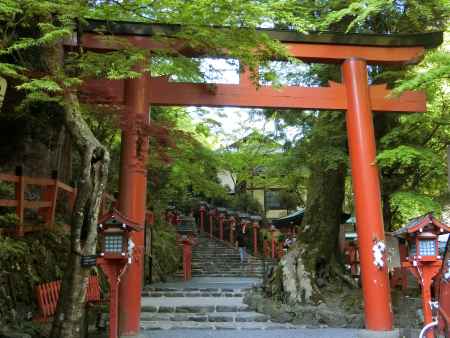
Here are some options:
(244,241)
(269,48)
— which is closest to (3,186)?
(269,48)

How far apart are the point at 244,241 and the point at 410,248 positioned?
677 inches

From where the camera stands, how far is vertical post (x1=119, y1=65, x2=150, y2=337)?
803 cm

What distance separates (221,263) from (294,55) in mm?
12856

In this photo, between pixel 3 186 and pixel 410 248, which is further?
pixel 3 186

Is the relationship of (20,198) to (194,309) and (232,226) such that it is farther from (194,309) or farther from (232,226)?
(232,226)

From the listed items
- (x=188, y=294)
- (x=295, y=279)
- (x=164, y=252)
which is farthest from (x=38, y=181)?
(x=164, y=252)

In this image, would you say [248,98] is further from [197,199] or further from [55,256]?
[197,199]

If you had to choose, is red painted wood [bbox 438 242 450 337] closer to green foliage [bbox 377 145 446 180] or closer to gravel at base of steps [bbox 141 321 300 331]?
green foliage [bbox 377 145 446 180]

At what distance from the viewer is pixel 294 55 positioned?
9320mm

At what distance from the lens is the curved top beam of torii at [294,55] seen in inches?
340

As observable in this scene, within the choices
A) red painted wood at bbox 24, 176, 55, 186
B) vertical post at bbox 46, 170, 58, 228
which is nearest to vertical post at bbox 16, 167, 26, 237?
red painted wood at bbox 24, 176, 55, 186

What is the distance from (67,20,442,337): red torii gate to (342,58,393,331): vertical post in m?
0.02

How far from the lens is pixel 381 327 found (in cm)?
825

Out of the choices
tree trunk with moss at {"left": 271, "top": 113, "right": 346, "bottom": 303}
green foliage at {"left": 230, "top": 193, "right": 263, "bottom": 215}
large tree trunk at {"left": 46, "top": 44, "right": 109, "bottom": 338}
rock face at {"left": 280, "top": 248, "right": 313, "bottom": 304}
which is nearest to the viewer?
large tree trunk at {"left": 46, "top": 44, "right": 109, "bottom": 338}
